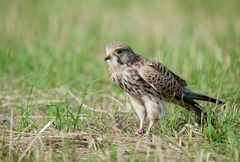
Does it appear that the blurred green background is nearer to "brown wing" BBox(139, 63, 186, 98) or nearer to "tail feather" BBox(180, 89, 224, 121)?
"tail feather" BBox(180, 89, 224, 121)

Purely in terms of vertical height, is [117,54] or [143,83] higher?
[117,54]

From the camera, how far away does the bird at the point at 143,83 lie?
6246mm

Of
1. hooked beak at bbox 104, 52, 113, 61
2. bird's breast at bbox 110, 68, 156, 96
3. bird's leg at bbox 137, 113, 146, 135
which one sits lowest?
bird's leg at bbox 137, 113, 146, 135

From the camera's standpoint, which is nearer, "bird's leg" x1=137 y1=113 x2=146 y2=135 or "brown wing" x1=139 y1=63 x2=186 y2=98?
"bird's leg" x1=137 y1=113 x2=146 y2=135

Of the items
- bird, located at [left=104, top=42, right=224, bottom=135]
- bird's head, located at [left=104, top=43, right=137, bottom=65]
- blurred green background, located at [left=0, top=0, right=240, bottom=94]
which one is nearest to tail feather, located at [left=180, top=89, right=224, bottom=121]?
bird, located at [left=104, top=42, right=224, bottom=135]

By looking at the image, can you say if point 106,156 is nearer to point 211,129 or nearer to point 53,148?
point 53,148

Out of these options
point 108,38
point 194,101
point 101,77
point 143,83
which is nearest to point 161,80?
point 143,83

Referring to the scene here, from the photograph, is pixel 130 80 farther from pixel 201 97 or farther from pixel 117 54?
pixel 201 97

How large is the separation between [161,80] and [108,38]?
464 cm

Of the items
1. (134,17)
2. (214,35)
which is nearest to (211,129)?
(214,35)

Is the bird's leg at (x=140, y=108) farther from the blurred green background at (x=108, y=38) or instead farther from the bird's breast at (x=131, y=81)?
the blurred green background at (x=108, y=38)

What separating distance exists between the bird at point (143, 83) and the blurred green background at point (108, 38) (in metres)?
1.13

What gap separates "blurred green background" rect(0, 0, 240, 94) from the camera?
27.2ft

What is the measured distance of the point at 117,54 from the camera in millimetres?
6270
